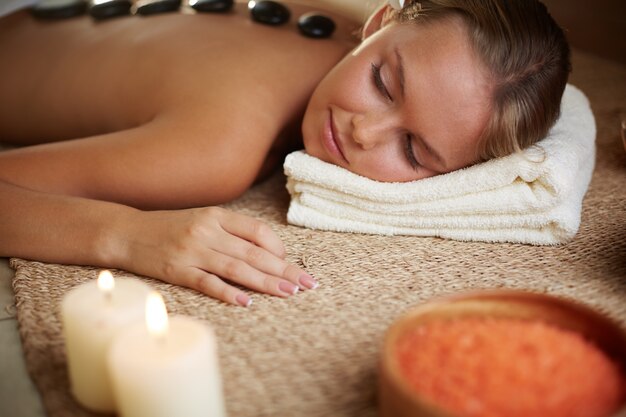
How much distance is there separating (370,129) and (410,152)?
0.33 ft

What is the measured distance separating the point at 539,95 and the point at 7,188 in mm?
1006

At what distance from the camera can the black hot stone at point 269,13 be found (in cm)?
160

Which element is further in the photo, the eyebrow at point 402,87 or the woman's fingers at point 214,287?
the eyebrow at point 402,87

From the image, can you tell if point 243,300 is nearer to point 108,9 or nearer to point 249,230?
point 249,230

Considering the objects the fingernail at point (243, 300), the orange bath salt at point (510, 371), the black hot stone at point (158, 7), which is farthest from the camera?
the black hot stone at point (158, 7)

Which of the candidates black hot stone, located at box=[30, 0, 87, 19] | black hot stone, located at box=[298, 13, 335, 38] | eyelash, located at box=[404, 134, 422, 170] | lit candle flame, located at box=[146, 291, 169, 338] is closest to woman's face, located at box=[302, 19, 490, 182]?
eyelash, located at box=[404, 134, 422, 170]

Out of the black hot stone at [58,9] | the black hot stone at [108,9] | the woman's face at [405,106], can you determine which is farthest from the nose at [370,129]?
the black hot stone at [58,9]

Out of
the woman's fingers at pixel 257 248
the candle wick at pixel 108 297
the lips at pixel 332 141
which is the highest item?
the candle wick at pixel 108 297

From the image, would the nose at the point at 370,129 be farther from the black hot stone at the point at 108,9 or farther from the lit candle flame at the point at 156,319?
the black hot stone at the point at 108,9

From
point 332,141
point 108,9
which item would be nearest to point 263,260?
point 332,141

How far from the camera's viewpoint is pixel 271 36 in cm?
156

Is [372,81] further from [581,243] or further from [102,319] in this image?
[102,319]

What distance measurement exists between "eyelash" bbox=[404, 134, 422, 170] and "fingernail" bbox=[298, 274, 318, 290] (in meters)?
0.34

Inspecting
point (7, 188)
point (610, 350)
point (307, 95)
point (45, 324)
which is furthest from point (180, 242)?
point (610, 350)
